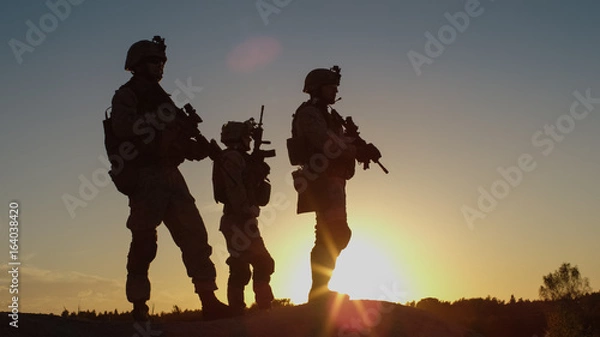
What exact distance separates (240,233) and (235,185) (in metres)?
0.76

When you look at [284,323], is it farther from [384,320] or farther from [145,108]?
[145,108]

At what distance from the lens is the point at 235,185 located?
42.6 ft

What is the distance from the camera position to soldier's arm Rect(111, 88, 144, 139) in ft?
31.7

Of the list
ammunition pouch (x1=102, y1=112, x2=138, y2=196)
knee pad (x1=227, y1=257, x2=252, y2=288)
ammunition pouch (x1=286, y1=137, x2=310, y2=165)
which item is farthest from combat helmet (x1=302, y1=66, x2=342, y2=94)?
knee pad (x1=227, y1=257, x2=252, y2=288)

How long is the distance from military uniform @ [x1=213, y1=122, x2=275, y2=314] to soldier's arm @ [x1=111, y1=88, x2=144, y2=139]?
3.26 m

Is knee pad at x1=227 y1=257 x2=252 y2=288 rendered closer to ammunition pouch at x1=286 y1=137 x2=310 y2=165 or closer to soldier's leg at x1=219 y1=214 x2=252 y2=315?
soldier's leg at x1=219 y1=214 x2=252 y2=315

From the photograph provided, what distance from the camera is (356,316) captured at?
8914 mm

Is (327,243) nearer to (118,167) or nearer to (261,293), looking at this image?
(118,167)

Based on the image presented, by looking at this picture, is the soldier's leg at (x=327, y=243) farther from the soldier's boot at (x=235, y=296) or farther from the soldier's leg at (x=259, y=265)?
the soldier's boot at (x=235, y=296)

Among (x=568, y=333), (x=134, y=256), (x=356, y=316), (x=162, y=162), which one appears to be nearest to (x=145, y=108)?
(x=162, y=162)

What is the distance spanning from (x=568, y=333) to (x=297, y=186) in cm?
1336

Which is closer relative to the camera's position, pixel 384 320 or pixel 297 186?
pixel 384 320

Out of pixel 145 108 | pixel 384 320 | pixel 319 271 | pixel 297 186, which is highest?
pixel 145 108

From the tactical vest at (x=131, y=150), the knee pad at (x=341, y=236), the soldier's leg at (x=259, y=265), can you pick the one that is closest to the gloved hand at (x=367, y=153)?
the knee pad at (x=341, y=236)
